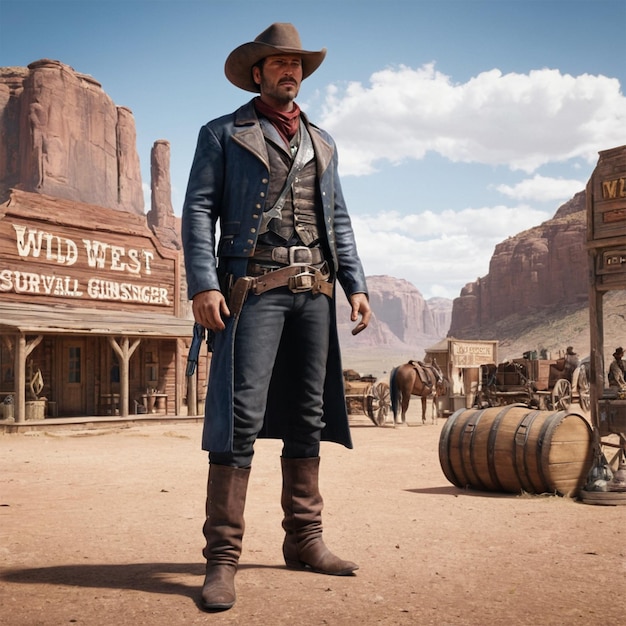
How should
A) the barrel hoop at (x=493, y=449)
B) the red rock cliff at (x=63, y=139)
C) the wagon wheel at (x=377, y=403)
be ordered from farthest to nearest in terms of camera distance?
1. the red rock cliff at (x=63, y=139)
2. the wagon wheel at (x=377, y=403)
3. the barrel hoop at (x=493, y=449)

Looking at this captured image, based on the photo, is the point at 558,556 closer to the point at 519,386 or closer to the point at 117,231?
the point at 519,386

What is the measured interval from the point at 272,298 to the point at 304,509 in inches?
42.5

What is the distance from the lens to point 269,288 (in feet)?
12.6

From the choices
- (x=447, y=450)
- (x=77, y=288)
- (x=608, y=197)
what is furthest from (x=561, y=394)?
(x=447, y=450)

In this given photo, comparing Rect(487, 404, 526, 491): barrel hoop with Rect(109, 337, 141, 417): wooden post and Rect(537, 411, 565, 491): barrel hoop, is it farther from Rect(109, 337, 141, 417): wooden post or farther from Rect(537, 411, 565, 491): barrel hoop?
Rect(109, 337, 141, 417): wooden post

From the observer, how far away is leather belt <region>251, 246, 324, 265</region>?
3936 mm

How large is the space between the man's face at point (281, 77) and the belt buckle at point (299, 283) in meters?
0.92

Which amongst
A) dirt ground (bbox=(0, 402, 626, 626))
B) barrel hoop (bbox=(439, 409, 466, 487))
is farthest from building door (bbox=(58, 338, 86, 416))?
barrel hoop (bbox=(439, 409, 466, 487))

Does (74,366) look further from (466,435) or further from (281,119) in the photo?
(281,119)

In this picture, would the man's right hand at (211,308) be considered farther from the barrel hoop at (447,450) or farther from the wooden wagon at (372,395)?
the wooden wagon at (372,395)

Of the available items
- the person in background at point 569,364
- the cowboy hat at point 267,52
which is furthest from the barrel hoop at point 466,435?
the person in background at point 569,364

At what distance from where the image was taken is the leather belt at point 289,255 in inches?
155

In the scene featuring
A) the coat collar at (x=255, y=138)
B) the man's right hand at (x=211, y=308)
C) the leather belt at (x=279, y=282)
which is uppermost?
the coat collar at (x=255, y=138)

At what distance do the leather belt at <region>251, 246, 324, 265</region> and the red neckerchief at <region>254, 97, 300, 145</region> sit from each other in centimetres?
57
